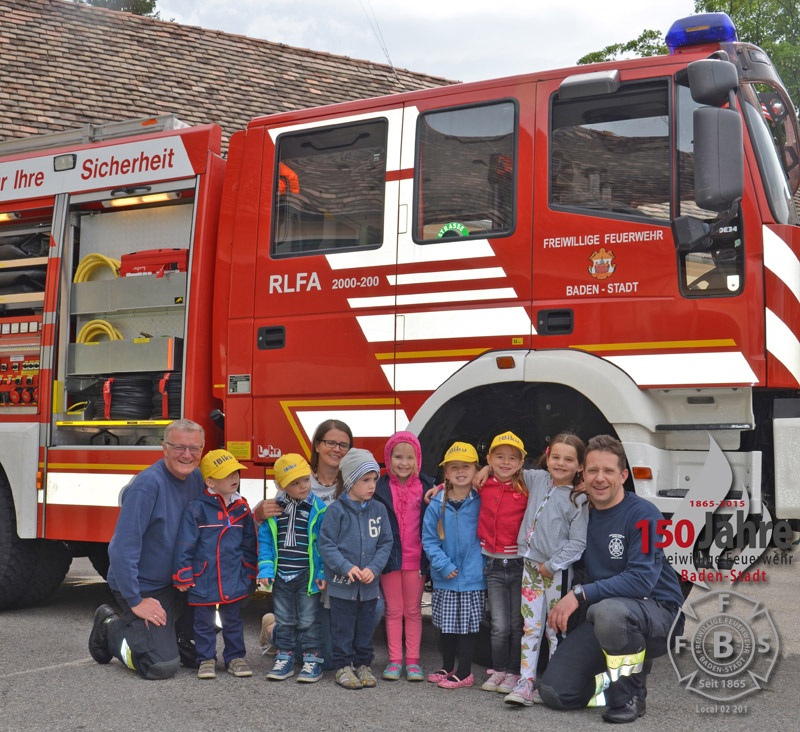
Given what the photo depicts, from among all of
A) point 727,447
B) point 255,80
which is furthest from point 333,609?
point 255,80

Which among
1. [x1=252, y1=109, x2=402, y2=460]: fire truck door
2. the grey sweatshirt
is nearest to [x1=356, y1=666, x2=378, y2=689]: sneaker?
the grey sweatshirt

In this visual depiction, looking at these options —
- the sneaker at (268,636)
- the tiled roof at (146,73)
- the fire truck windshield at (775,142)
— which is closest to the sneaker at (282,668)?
the sneaker at (268,636)

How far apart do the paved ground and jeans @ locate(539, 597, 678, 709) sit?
98mm

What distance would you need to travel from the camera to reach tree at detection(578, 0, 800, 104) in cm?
2545

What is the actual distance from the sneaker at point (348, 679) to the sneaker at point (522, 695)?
2.29 ft

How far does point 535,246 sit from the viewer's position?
16.8 ft

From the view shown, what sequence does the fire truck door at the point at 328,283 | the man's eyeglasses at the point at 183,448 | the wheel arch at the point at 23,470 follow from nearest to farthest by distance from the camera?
the man's eyeglasses at the point at 183,448 → the fire truck door at the point at 328,283 → the wheel arch at the point at 23,470

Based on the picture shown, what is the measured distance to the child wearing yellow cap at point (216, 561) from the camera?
500 cm

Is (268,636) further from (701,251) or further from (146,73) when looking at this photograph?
(146,73)

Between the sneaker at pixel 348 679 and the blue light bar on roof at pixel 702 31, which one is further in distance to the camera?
the blue light bar on roof at pixel 702 31

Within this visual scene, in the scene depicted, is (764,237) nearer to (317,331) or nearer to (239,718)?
(317,331)

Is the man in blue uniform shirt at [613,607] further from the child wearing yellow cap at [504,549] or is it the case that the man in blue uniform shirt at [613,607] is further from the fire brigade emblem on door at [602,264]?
the fire brigade emblem on door at [602,264]

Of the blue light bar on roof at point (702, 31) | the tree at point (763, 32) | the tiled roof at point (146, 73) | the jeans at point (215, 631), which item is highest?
the tree at point (763, 32)

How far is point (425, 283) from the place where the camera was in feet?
17.6
